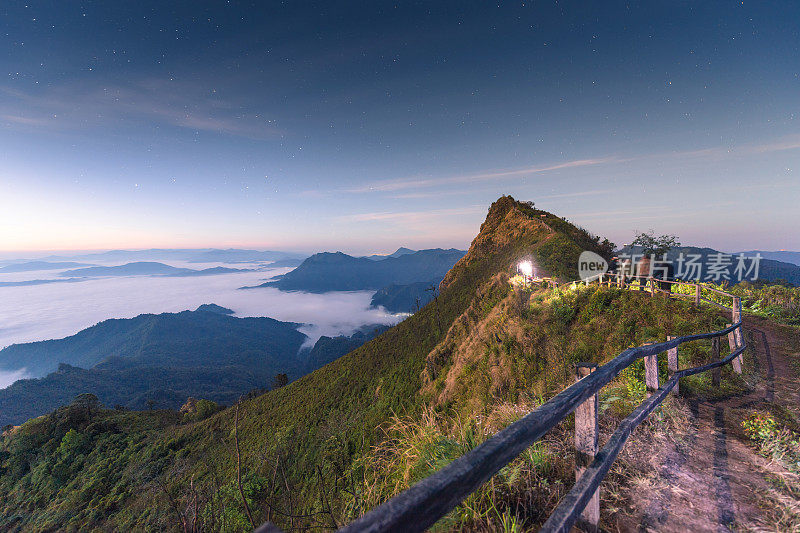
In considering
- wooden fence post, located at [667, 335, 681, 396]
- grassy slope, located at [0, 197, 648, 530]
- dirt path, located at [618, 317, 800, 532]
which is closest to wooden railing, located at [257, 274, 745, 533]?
dirt path, located at [618, 317, 800, 532]

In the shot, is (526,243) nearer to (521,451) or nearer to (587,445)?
(587,445)

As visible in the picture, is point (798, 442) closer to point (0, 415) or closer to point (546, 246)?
point (546, 246)

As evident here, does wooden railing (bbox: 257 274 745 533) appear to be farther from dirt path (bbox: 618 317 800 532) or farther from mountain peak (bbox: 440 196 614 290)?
mountain peak (bbox: 440 196 614 290)

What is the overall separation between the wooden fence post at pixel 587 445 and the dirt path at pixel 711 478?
54 cm

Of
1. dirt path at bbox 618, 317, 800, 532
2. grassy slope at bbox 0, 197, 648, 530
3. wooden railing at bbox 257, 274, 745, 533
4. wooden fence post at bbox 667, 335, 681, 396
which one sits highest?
wooden railing at bbox 257, 274, 745, 533

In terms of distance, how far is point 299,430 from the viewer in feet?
178

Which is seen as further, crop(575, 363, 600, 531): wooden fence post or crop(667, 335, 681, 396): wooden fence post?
crop(667, 335, 681, 396): wooden fence post

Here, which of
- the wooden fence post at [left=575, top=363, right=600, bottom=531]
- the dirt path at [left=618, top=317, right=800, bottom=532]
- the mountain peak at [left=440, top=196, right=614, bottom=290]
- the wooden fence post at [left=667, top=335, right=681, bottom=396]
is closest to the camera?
the wooden fence post at [left=575, top=363, right=600, bottom=531]

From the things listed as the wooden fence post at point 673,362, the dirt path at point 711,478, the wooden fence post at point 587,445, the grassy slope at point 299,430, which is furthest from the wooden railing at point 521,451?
the grassy slope at point 299,430

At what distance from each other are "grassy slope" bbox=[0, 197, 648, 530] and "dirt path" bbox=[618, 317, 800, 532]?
28008 millimetres

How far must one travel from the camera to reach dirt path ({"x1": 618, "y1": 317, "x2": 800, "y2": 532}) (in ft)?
9.93

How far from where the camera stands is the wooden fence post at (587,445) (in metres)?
2.71

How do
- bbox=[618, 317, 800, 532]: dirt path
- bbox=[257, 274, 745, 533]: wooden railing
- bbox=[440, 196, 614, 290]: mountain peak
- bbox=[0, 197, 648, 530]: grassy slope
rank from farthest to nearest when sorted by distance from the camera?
bbox=[0, 197, 648, 530]: grassy slope < bbox=[440, 196, 614, 290]: mountain peak < bbox=[618, 317, 800, 532]: dirt path < bbox=[257, 274, 745, 533]: wooden railing

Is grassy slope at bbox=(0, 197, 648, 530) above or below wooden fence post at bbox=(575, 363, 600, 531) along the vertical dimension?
below
